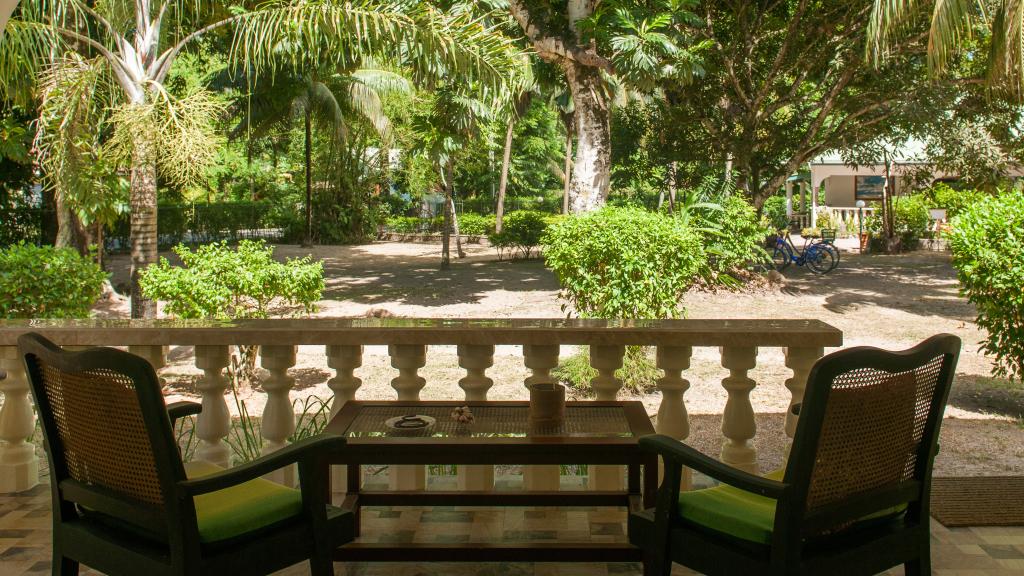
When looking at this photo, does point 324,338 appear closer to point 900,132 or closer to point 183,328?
point 183,328

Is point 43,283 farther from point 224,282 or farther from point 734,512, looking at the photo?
point 734,512

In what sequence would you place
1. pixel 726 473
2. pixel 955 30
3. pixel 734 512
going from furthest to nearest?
1. pixel 955 30
2. pixel 734 512
3. pixel 726 473

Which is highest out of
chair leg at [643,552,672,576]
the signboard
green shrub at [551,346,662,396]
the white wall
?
the signboard

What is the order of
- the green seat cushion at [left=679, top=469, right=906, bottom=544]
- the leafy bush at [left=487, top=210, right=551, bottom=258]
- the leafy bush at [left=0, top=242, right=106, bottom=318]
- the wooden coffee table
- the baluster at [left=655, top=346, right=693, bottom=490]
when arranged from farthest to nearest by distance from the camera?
the leafy bush at [left=487, top=210, right=551, bottom=258]
the leafy bush at [left=0, top=242, right=106, bottom=318]
the baluster at [left=655, top=346, right=693, bottom=490]
the wooden coffee table
the green seat cushion at [left=679, top=469, right=906, bottom=544]

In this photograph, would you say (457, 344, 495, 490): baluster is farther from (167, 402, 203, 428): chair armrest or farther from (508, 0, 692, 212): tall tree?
(508, 0, 692, 212): tall tree

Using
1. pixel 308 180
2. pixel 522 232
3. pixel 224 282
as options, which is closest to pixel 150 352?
pixel 224 282

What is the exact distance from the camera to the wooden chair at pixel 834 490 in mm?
1864

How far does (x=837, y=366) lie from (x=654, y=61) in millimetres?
9310

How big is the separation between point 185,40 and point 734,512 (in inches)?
352

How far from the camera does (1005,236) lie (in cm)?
628

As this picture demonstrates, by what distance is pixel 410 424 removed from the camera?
8.14 ft

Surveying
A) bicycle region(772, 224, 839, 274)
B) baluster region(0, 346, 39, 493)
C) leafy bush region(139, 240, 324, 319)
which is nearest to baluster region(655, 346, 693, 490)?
baluster region(0, 346, 39, 493)

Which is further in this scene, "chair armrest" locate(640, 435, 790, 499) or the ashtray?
the ashtray

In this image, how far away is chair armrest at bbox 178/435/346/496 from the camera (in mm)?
1870
